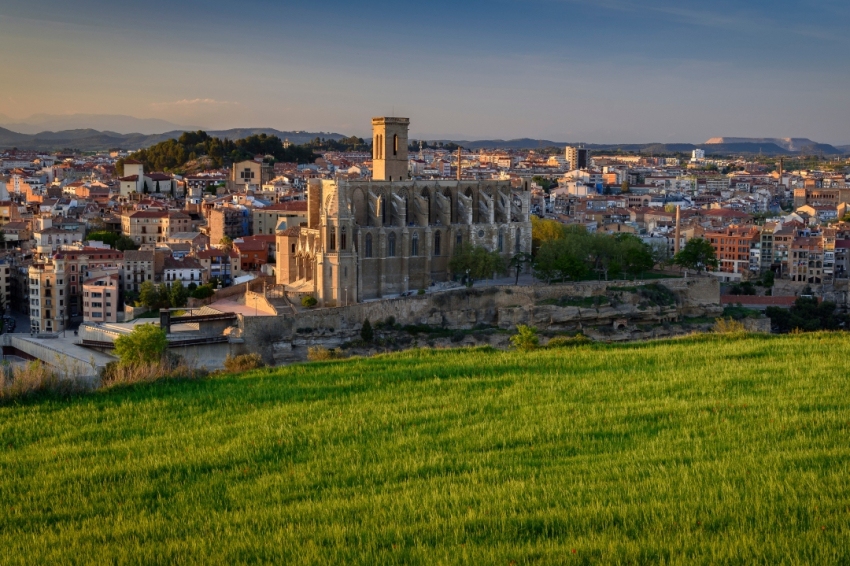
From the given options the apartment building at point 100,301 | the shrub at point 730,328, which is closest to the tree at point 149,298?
the apartment building at point 100,301

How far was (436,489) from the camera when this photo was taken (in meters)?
6.11

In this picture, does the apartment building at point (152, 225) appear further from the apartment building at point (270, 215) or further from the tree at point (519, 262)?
the tree at point (519, 262)

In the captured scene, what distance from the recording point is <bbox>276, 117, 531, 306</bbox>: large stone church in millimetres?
25750

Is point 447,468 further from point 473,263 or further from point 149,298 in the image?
point 149,298

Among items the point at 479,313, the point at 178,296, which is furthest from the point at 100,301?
the point at 479,313

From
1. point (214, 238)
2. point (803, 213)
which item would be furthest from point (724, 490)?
point (803, 213)

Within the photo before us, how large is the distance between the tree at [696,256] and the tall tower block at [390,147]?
1008 centimetres

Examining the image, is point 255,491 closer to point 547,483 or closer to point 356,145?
point 547,483

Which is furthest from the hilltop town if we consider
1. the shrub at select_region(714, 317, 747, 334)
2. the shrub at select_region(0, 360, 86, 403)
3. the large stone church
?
the shrub at select_region(0, 360, 86, 403)

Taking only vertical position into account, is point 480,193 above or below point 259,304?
above

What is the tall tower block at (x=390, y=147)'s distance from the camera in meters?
28.6

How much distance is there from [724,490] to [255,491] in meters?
2.64

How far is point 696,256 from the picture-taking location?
33.9m

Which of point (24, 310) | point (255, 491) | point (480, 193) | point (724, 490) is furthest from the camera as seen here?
point (24, 310)
